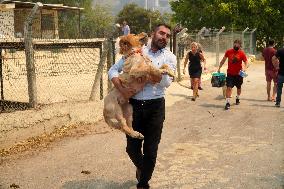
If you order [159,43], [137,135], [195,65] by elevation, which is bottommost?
[137,135]

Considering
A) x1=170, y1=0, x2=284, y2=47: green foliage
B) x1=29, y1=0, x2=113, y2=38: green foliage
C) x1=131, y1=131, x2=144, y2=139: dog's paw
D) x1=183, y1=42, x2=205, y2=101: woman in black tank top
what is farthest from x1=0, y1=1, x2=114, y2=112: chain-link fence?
x1=170, y1=0, x2=284, y2=47: green foliage

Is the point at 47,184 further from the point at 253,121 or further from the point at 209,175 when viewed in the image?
the point at 253,121

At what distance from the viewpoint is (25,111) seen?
7492 millimetres

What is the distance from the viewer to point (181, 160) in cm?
650

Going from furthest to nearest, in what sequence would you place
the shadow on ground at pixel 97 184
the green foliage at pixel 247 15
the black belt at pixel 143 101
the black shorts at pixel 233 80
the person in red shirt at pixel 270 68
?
the green foliage at pixel 247 15
the person in red shirt at pixel 270 68
the black shorts at pixel 233 80
the shadow on ground at pixel 97 184
the black belt at pixel 143 101

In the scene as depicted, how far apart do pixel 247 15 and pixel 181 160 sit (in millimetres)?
24079

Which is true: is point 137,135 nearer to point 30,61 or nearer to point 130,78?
point 130,78

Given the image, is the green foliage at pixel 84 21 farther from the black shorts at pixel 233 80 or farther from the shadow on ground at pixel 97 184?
the shadow on ground at pixel 97 184

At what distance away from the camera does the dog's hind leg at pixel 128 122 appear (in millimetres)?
4641

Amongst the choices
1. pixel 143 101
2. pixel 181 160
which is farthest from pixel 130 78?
pixel 181 160

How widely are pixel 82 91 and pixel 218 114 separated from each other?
12.3 feet

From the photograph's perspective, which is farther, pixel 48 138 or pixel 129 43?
pixel 48 138

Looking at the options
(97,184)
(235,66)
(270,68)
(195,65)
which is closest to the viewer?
(97,184)

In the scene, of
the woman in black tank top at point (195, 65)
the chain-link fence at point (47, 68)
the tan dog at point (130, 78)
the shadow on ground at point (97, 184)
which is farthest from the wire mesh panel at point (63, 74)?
the tan dog at point (130, 78)
